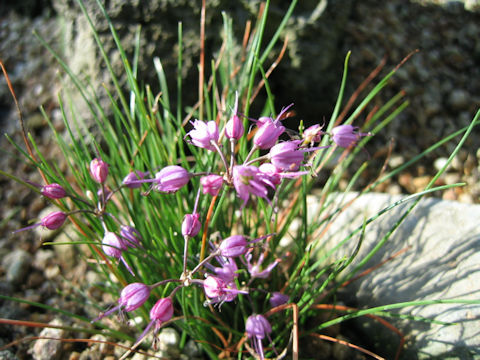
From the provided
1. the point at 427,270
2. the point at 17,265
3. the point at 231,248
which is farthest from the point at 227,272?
the point at 17,265

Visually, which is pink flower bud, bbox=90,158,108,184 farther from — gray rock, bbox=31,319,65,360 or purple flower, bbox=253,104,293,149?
gray rock, bbox=31,319,65,360

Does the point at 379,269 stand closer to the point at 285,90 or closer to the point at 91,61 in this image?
the point at 285,90

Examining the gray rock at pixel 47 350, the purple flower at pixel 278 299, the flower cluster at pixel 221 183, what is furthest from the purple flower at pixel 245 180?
the gray rock at pixel 47 350

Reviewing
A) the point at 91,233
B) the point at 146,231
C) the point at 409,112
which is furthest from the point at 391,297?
the point at 409,112

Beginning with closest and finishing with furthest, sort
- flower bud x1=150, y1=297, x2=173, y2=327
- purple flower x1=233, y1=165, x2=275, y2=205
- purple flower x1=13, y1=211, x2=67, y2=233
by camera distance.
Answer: purple flower x1=233, y1=165, x2=275, y2=205 < flower bud x1=150, y1=297, x2=173, y2=327 < purple flower x1=13, y1=211, x2=67, y2=233

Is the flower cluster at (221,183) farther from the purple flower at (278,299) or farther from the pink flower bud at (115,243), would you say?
the purple flower at (278,299)

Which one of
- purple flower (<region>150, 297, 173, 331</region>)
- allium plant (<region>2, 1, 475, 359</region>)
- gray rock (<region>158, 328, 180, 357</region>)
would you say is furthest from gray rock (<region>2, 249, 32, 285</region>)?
purple flower (<region>150, 297, 173, 331</region>)

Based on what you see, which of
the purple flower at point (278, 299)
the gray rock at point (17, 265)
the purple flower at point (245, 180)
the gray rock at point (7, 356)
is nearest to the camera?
the purple flower at point (245, 180)
